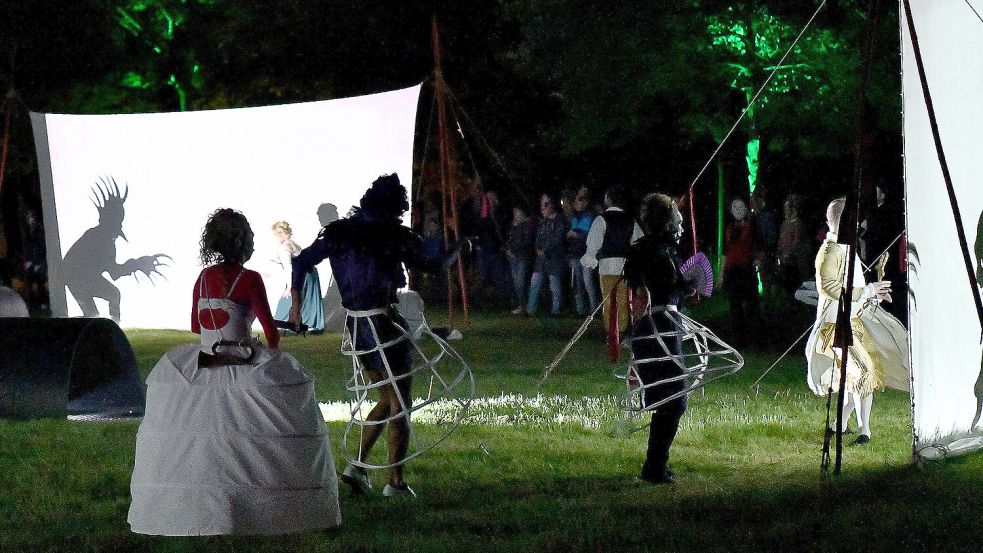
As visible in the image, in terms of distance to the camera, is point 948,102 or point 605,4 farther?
point 605,4

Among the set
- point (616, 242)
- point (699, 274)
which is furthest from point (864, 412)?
point (616, 242)

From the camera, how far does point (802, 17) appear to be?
74.3ft

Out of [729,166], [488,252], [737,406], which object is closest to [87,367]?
[737,406]

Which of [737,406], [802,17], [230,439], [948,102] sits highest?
[802,17]

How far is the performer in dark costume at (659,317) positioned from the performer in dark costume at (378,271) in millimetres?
1199

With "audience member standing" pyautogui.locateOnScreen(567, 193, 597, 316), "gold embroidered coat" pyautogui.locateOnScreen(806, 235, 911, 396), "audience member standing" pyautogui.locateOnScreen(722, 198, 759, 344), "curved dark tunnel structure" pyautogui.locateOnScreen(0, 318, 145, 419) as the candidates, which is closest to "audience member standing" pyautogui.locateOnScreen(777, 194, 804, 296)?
"audience member standing" pyautogui.locateOnScreen(722, 198, 759, 344)

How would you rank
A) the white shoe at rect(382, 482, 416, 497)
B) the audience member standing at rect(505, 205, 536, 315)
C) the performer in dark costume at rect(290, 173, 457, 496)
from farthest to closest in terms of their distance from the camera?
the audience member standing at rect(505, 205, 536, 315), the white shoe at rect(382, 482, 416, 497), the performer in dark costume at rect(290, 173, 457, 496)

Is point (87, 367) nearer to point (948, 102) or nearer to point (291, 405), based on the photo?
point (291, 405)

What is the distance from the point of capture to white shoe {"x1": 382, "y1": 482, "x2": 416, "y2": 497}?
7.72 metres

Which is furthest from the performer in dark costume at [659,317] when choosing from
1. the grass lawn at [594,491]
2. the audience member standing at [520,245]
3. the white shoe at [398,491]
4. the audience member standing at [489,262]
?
the audience member standing at [489,262]

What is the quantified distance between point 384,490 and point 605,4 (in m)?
18.1

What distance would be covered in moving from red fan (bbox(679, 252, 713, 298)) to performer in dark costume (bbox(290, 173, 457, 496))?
1509 mm

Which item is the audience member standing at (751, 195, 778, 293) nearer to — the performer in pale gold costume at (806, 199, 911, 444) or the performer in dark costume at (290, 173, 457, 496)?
the performer in pale gold costume at (806, 199, 911, 444)

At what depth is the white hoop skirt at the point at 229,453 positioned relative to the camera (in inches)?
246
